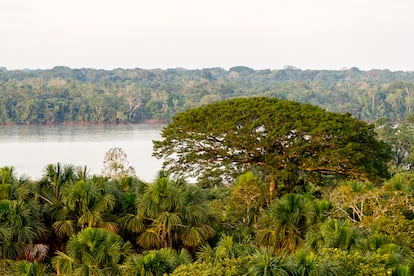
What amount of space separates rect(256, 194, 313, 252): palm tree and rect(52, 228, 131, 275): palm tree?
4.32 m

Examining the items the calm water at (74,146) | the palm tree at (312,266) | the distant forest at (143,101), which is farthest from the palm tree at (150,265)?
the distant forest at (143,101)

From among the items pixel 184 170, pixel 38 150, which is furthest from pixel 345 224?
pixel 38 150

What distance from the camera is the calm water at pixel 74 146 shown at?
178 ft

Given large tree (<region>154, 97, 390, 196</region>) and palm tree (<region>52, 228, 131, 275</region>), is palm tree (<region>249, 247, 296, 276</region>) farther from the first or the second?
large tree (<region>154, 97, 390, 196</region>)

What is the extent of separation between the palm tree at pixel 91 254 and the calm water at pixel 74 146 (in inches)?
979

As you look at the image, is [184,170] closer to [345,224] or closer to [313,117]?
[313,117]

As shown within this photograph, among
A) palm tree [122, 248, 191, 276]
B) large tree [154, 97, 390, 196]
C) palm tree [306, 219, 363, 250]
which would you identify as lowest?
palm tree [122, 248, 191, 276]

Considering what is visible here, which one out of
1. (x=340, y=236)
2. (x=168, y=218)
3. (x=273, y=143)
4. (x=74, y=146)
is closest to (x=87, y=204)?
(x=168, y=218)

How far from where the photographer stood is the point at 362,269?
11.6 metres

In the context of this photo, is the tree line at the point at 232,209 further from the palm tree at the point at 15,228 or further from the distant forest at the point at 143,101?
the distant forest at the point at 143,101

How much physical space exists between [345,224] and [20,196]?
7.57m

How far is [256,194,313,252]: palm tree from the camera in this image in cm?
1669

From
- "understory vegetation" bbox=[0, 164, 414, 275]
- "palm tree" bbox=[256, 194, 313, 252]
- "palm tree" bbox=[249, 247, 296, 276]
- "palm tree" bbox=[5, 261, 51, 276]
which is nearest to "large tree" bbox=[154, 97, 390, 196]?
"understory vegetation" bbox=[0, 164, 414, 275]

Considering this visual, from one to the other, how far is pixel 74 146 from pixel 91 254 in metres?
56.8
